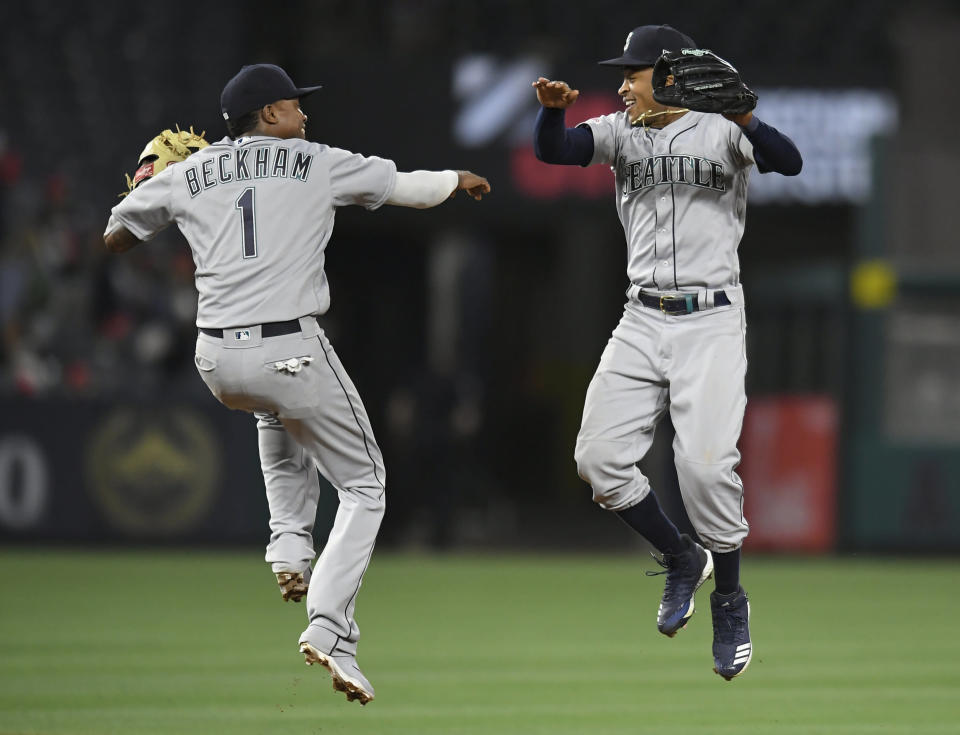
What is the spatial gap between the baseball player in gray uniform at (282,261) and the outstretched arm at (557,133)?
34cm

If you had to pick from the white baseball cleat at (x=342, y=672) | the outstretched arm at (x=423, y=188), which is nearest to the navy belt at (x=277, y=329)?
the outstretched arm at (x=423, y=188)

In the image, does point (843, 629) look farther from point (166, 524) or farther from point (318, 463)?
point (166, 524)

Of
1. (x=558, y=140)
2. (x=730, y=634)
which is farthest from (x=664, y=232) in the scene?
(x=730, y=634)

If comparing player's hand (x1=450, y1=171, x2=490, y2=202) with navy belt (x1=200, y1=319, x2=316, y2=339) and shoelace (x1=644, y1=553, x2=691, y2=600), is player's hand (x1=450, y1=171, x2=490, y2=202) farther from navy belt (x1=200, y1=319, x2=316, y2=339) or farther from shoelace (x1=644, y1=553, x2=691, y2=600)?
shoelace (x1=644, y1=553, x2=691, y2=600)

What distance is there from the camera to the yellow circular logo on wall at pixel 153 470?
14711 millimetres

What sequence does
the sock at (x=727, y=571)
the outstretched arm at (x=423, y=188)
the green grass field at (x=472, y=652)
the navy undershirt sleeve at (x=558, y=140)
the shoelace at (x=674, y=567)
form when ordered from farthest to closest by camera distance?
the green grass field at (x=472, y=652) < the shoelace at (x=674, y=567) < the sock at (x=727, y=571) < the navy undershirt sleeve at (x=558, y=140) < the outstretched arm at (x=423, y=188)

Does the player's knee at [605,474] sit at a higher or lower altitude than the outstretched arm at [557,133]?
lower

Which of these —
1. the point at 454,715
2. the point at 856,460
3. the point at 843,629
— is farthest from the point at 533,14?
the point at 454,715

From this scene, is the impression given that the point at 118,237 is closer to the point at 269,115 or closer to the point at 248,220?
the point at 248,220

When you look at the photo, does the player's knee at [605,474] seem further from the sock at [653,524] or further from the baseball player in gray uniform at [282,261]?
the baseball player in gray uniform at [282,261]

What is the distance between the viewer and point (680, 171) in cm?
642

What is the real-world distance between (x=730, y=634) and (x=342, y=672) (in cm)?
162

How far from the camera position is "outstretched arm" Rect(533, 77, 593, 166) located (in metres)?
6.18

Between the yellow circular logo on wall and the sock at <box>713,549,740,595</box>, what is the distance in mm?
8873
